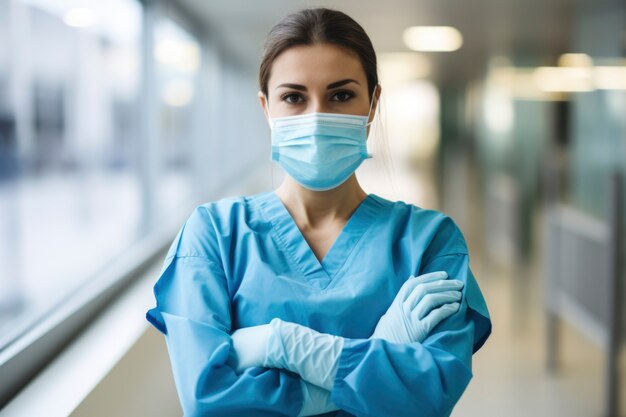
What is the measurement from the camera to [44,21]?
4.97 metres

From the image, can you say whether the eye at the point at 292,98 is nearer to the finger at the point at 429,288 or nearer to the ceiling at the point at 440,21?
the finger at the point at 429,288

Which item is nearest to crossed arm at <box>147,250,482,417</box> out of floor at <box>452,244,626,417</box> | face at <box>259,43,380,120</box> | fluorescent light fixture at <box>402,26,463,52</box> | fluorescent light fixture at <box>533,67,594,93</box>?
face at <box>259,43,380,120</box>

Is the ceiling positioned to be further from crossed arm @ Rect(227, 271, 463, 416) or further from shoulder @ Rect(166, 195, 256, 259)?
crossed arm @ Rect(227, 271, 463, 416)

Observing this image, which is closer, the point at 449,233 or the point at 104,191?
the point at 449,233

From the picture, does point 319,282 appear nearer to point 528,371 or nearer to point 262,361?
point 262,361

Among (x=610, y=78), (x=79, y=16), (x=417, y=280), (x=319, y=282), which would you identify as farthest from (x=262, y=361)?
(x=610, y=78)

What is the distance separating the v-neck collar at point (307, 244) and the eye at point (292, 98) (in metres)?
0.18

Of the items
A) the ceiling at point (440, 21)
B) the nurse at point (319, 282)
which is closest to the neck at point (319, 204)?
the nurse at point (319, 282)

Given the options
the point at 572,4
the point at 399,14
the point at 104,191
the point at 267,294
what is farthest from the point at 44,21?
the point at 104,191

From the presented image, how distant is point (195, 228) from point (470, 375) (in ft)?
1.65

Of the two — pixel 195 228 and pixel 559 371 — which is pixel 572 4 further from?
pixel 195 228

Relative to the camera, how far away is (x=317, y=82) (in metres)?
0.97

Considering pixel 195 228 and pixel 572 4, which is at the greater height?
pixel 572 4

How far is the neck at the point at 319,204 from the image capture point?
1078 mm
